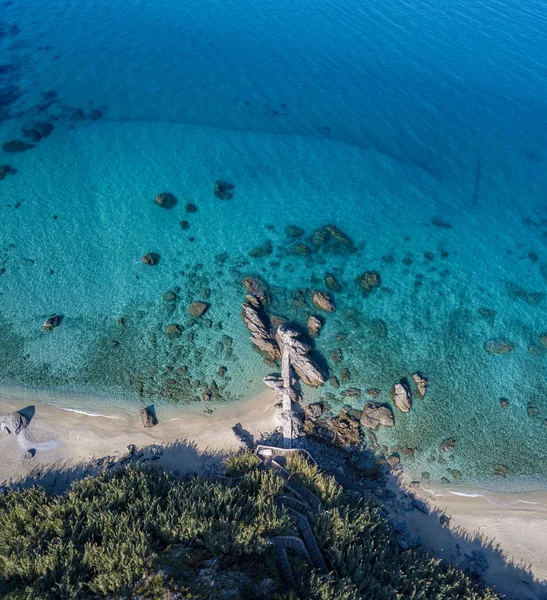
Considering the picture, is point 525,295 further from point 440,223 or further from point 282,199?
point 282,199

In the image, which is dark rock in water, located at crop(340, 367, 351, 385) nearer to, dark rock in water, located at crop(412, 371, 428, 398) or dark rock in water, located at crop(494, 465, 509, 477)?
dark rock in water, located at crop(412, 371, 428, 398)

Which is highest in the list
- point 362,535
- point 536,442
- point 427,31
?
point 427,31

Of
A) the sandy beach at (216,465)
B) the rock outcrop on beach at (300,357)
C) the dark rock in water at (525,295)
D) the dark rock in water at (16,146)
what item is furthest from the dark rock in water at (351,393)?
the dark rock in water at (16,146)

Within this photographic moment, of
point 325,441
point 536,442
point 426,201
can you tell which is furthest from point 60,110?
point 536,442

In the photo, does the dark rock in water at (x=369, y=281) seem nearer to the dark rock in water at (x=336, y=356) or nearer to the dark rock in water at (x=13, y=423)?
the dark rock in water at (x=336, y=356)

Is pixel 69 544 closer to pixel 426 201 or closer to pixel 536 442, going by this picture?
pixel 536 442

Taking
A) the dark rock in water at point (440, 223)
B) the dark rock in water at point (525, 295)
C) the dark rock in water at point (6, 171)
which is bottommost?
the dark rock in water at point (6, 171)
